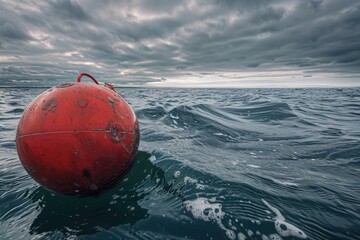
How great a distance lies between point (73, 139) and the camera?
2.37 m

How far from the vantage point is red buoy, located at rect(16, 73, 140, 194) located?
2.38m

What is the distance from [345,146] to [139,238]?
590cm

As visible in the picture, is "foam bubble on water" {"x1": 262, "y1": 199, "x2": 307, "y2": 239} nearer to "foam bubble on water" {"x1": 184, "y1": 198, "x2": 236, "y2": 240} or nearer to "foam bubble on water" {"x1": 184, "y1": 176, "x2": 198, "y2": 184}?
"foam bubble on water" {"x1": 184, "y1": 198, "x2": 236, "y2": 240}

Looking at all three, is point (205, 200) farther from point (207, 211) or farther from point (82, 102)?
point (82, 102)

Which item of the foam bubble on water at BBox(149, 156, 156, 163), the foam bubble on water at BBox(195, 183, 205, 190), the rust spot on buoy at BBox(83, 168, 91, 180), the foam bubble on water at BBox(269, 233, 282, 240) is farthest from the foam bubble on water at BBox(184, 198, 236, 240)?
the foam bubble on water at BBox(149, 156, 156, 163)

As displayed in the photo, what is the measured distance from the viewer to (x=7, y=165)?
14.4ft

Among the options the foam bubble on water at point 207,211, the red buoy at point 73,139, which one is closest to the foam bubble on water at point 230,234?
the foam bubble on water at point 207,211

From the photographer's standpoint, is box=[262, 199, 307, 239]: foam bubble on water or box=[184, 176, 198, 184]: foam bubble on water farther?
box=[184, 176, 198, 184]: foam bubble on water

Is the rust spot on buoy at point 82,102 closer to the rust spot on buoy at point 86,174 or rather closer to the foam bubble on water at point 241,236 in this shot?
the rust spot on buoy at point 86,174

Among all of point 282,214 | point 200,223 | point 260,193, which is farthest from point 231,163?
point 200,223

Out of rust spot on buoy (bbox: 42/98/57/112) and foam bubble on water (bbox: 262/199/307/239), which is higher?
rust spot on buoy (bbox: 42/98/57/112)

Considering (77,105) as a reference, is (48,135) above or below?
below

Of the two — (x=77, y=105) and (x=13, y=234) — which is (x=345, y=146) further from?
(x=13, y=234)

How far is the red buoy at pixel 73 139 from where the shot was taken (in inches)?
93.9
